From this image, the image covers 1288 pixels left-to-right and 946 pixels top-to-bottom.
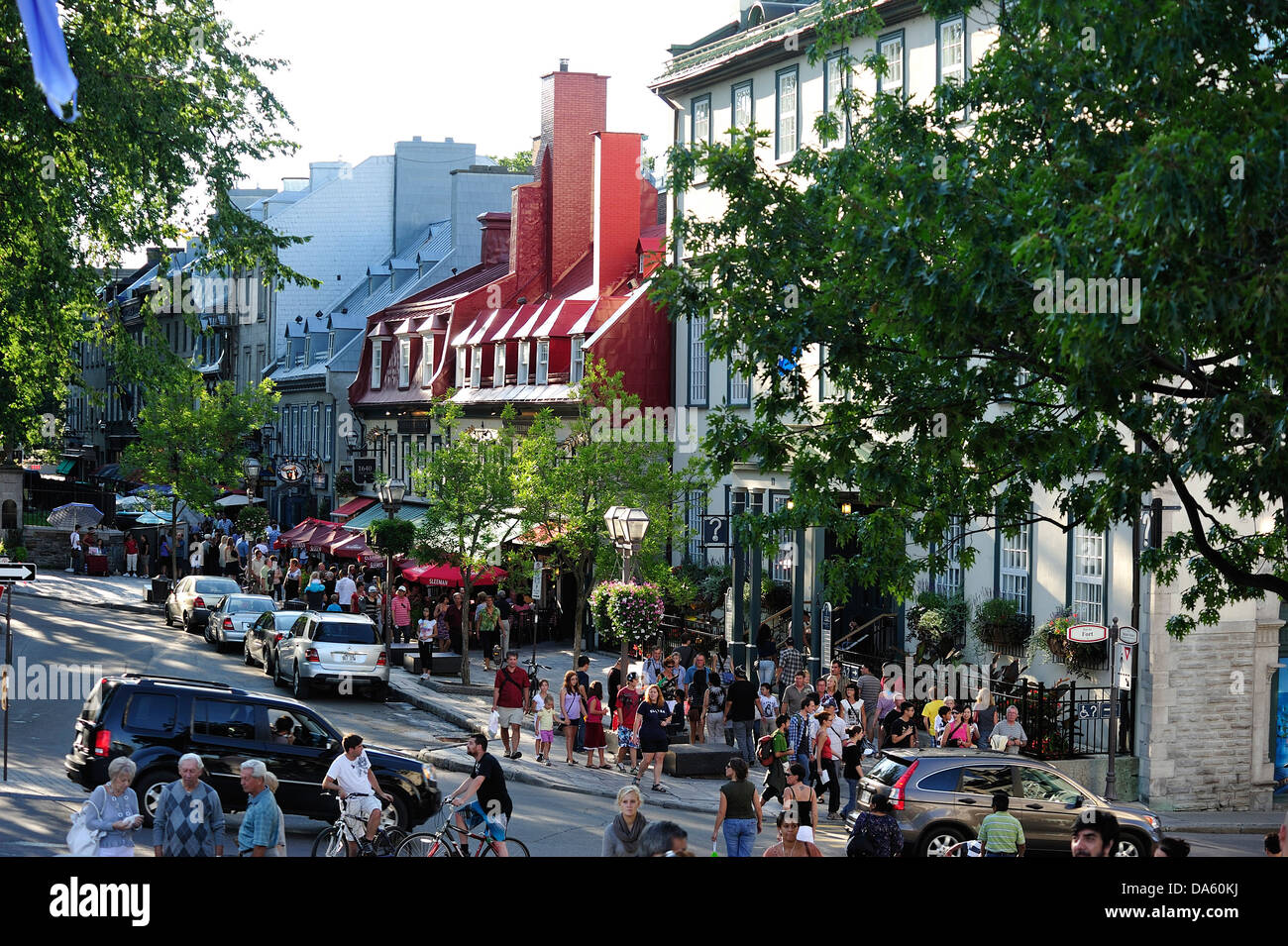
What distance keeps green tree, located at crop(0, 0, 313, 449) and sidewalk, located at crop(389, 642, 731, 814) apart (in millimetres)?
8201

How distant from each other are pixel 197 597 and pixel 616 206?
50.5ft

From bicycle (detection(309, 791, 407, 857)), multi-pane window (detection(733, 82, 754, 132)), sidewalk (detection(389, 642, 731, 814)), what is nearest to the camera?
bicycle (detection(309, 791, 407, 857))

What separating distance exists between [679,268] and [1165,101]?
6700 mm

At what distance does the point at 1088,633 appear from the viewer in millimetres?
23219

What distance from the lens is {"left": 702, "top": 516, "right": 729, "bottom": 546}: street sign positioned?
31378mm

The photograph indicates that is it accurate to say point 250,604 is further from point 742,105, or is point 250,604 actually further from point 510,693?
point 742,105

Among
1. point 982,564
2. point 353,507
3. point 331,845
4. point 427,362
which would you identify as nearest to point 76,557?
point 353,507

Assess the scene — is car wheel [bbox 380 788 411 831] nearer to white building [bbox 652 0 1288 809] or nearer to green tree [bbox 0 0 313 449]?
white building [bbox 652 0 1288 809]

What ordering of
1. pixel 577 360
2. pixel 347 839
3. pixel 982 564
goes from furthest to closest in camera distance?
pixel 577 360, pixel 982 564, pixel 347 839

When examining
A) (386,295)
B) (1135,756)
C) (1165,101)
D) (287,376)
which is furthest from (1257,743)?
(287,376)

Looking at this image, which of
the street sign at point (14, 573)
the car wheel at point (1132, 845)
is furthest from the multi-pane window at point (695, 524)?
the car wheel at point (1132, 845)

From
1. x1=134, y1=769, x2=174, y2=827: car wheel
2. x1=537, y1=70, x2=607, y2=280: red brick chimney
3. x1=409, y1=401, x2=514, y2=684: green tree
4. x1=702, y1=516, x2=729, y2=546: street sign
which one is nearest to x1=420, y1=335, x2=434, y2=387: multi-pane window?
x1=537, y1=70, x2=607, y2=280: red brick chimney

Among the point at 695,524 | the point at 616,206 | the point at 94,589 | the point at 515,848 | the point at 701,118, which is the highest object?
the point at 701,118
